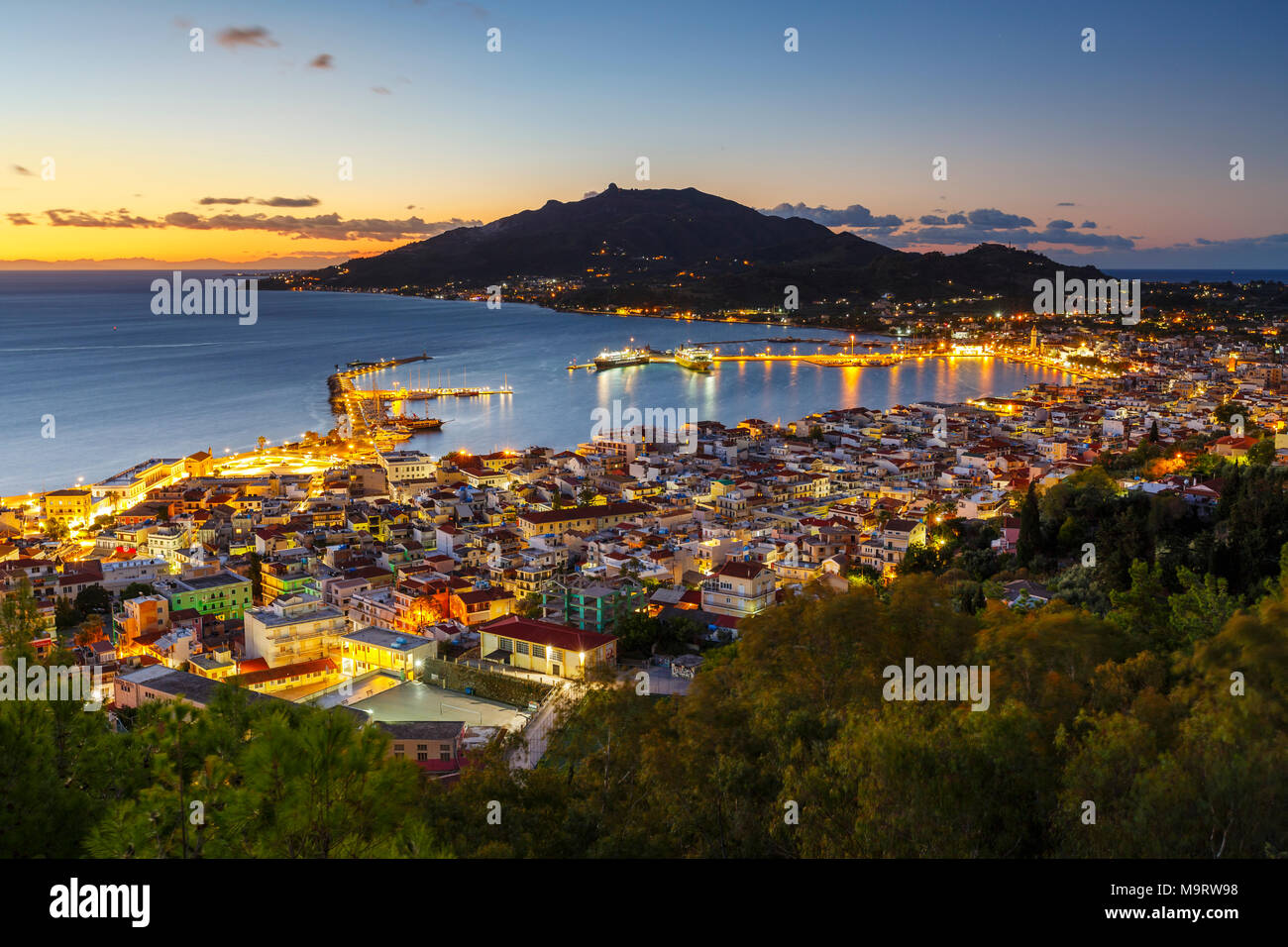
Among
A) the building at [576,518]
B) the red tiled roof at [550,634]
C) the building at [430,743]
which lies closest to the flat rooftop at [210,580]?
the building at [576,518]

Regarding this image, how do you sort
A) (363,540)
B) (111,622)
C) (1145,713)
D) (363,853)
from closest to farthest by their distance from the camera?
(363,853) → (1145,713) → (111,622) → (363,540)

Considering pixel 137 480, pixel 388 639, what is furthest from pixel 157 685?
pixel 137 480

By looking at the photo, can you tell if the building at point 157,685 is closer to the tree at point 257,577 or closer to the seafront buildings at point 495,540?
the seafront buildings at point 495,540

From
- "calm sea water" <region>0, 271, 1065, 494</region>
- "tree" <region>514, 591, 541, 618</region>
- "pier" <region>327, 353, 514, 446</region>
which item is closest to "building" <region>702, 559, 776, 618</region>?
"tree" <region>514, 591, 541, 618</region>

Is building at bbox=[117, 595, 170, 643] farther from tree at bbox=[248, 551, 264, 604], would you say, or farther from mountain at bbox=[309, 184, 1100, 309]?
mountain at bbox=[309, 184, 1100, 309]

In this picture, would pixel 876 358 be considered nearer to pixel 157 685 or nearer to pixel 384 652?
pixel 384 652
